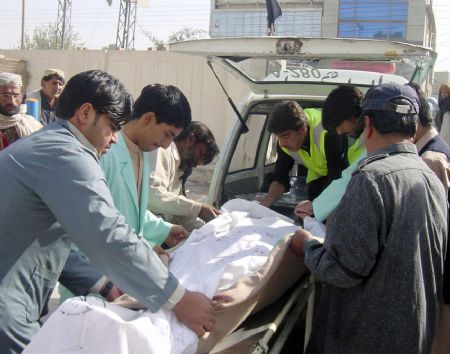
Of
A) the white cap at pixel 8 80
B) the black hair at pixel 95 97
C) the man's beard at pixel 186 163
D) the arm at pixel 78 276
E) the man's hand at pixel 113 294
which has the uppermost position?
the white cap at pixel 8 80

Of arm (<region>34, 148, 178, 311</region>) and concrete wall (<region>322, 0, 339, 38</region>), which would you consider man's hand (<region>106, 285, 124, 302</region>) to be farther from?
concrete wall (<region>322, 0, 339, 38</region>)

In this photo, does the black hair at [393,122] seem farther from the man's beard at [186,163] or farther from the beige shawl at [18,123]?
the beige shawl at [18,123]

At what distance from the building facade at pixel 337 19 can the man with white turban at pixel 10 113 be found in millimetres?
29783

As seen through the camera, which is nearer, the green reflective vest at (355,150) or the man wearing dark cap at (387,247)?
the man wearing dark cap at (387,247)

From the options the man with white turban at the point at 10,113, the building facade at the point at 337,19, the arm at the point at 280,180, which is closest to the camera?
the arm at the point at 280,180

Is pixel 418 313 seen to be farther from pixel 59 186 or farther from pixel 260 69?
pixel 260 69

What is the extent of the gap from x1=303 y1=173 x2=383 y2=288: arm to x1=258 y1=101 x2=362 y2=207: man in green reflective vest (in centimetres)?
159

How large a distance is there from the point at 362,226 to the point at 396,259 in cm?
18

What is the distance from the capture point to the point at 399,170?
192 centimetres

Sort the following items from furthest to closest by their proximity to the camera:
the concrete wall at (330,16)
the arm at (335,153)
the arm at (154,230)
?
the concrete wall at (330,16) → the arm at (335,153) → the arm at (154,230)

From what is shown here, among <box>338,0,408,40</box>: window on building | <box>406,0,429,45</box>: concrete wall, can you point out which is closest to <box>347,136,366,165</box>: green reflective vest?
<box>338,0,408,40</box>: window on building

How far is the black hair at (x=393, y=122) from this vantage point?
2.02 metres

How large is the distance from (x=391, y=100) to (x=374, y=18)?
34523mm

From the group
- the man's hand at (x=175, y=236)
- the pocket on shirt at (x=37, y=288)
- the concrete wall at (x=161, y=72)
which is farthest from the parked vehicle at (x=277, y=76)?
the concrete wall at (x=161, y=72)
